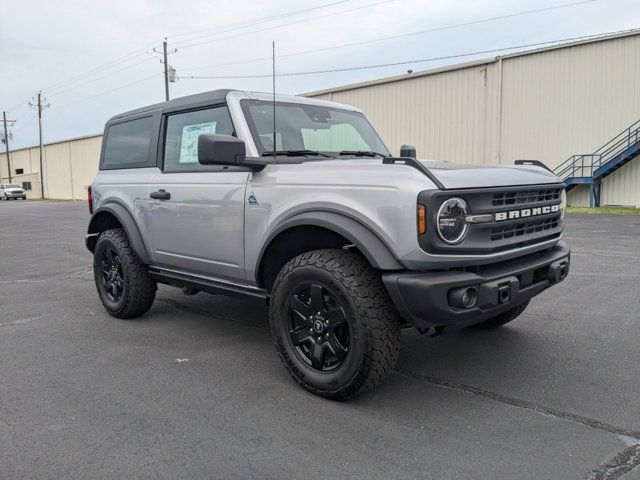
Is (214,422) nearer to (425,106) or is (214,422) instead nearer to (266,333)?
(266,333)

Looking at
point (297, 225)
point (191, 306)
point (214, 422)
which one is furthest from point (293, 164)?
point (191, 306)

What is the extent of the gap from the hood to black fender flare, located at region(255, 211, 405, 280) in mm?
499

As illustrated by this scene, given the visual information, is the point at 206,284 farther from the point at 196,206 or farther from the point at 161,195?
the point at 161,195

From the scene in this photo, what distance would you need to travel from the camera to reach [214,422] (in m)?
3.15

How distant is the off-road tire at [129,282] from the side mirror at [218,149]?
1926 mm

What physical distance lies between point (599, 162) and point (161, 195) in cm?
2079

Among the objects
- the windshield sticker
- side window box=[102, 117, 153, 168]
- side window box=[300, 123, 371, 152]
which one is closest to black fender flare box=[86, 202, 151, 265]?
side window box=[102, 117, 153, 168]

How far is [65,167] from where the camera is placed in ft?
182

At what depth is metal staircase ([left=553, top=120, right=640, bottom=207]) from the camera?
804 inches

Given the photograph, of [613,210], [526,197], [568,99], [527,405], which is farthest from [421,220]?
[568,99]

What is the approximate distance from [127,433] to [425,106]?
996 inches

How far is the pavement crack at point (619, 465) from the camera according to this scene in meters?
2.54

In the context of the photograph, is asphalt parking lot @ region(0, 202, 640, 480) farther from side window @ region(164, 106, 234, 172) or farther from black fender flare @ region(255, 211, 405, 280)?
side window @ region(164, 106, 234, 172)

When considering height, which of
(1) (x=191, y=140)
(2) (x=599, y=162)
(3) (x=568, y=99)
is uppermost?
(3) (x=568, y=99)
